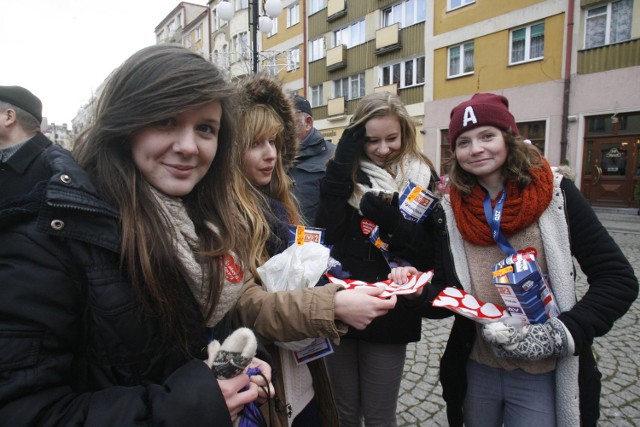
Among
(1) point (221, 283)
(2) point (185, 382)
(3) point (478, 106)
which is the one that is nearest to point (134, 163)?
(1) point (221, 283)

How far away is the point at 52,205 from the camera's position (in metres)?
0.92

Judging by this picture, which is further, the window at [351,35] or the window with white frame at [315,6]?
the window with white frame at [315,6]

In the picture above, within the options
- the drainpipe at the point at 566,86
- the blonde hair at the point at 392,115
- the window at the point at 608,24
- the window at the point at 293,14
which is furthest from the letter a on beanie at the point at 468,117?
the window at the point at 293,14

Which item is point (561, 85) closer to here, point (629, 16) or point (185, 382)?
point (629, 16)

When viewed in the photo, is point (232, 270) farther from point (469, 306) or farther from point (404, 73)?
point (404, 73)

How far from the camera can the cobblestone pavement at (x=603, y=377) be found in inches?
107

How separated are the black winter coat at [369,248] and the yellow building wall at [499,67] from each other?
13317 millimetres

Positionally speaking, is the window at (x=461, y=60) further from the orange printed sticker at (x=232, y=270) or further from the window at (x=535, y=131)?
the orange printed sticker at (x=232, y=270)

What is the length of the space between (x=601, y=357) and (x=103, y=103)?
4.28 metres

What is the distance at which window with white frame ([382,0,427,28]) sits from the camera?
16.2 metres

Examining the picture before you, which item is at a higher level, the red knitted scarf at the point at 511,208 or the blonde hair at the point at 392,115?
the blonde hair at the point at 392,115

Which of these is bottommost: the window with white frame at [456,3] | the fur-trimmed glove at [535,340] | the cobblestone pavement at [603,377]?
the cobblestone pavement at [603,377]

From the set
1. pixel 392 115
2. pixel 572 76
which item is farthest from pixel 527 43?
pixel 392 115

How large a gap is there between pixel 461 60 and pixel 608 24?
4.61m
